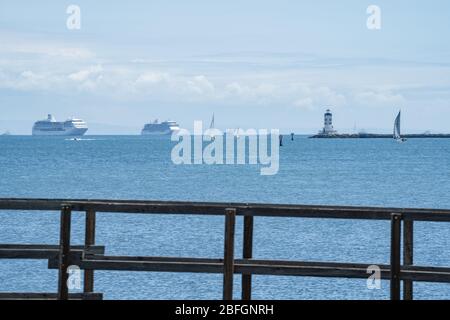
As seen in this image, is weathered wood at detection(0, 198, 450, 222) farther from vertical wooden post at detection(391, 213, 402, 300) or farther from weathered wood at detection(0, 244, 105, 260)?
weathered wood at detection(0, 244, 105, 260)

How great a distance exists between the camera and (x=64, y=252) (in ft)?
38.0

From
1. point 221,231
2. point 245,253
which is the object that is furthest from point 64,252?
point 221,231

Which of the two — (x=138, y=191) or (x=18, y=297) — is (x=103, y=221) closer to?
(x=138, y=191)

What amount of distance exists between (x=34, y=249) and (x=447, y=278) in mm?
4806

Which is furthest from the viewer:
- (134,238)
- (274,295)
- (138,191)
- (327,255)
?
(138,191)

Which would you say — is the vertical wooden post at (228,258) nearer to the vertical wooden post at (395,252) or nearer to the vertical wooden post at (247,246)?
the vertical wooden post at (247,246)

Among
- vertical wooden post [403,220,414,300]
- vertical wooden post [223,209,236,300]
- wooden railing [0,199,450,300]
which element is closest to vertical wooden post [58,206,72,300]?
wooden railing [0,199,450,300]

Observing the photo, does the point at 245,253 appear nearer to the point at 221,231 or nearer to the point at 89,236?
the point at 89,236

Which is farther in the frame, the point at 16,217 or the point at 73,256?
the point at 16,217

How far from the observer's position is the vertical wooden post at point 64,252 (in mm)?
11445

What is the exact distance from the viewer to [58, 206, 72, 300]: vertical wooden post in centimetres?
1145

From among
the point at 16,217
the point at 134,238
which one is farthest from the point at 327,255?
the point at 16,217

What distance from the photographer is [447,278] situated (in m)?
11.1
